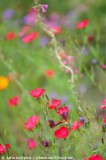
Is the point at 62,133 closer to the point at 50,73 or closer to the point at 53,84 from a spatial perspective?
the point at 50,73

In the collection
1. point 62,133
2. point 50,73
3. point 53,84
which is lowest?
point 53,84

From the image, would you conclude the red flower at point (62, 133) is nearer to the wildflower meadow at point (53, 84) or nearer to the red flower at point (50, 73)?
the wildflower meadow at point (53, 84)

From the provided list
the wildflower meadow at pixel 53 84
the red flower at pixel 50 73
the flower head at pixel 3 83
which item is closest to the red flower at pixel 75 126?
the wildflower meadow at pixel 53 84

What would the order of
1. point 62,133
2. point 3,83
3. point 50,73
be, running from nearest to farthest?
point 62,133
point 50,73
point 3,83

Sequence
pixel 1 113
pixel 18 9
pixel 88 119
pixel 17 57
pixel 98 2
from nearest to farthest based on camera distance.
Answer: pixel 88 119
pixel 1 113
pixel 17 57
pixel 98 2
pixel 18 9

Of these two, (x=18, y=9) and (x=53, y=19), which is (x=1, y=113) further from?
(x=18, y=9)

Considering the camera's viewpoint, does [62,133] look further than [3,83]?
No

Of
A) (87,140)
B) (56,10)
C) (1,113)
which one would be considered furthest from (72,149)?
(56,10)

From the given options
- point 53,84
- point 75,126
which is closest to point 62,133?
point 75,126
